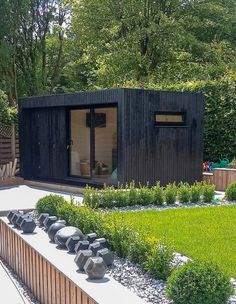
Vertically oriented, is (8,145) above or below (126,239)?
above

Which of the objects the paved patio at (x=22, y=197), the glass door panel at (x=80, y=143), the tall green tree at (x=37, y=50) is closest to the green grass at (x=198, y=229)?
the paved patio at (x=22, y=197)

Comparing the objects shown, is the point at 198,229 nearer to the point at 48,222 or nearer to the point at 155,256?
the point at 48,222

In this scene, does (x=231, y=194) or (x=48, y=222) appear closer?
(x=48, y=222)

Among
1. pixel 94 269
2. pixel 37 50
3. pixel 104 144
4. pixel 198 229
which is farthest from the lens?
pixel 37 50

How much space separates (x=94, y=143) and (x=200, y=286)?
298 inches

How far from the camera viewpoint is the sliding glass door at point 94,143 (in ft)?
33.3

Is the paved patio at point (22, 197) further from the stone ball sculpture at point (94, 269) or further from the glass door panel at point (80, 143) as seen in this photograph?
the stone ball sculpture at point (94, 269)

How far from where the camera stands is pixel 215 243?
210 inches

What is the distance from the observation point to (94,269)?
11.9 ft

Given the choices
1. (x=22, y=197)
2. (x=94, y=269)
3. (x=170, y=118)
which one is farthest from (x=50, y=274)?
(x=170, y=118)

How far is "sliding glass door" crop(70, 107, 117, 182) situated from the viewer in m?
10.1

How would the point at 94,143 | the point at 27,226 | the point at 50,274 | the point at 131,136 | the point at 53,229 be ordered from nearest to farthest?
the point at 50,274 → the point at 53,229 → the point at 27,226 → the point at 131,136 → the point at 94,143

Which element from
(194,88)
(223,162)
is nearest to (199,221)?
(223,162)

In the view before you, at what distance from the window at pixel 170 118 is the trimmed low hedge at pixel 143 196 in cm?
208
